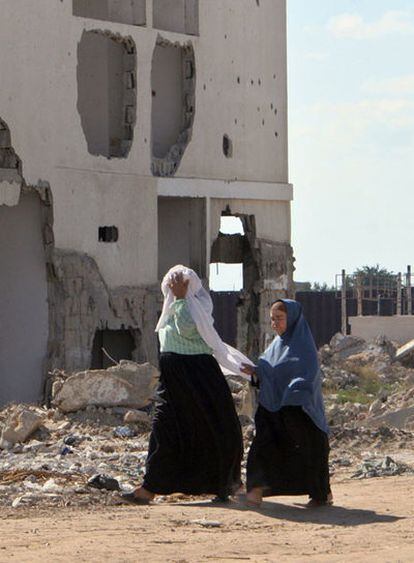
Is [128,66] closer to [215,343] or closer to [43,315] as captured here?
[43,315]

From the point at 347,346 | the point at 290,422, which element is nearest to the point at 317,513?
the point at 290,422

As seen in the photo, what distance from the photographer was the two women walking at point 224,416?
11.2m

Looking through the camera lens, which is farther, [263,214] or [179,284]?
[263,214]

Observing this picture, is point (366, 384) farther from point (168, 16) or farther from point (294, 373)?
point (294, 373)

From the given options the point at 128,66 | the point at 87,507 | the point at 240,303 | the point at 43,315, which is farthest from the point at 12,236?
the point at 87,507

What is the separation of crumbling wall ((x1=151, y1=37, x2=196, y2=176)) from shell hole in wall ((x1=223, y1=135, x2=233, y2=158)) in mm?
791

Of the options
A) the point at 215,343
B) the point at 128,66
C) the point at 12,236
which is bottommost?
the point at 215,343

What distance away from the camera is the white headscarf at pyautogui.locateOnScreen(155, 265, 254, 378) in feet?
36.9

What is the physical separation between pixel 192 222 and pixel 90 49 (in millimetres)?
2930

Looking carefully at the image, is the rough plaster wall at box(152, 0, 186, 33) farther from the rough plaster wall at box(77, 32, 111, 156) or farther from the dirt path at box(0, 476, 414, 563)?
the dirt path at box(0, 476, 414, 563)

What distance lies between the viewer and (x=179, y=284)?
37.1ft

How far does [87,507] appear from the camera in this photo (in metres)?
11.4

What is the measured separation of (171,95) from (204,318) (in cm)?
1385

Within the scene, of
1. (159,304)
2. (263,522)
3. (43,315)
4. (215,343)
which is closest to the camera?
(263,522)
